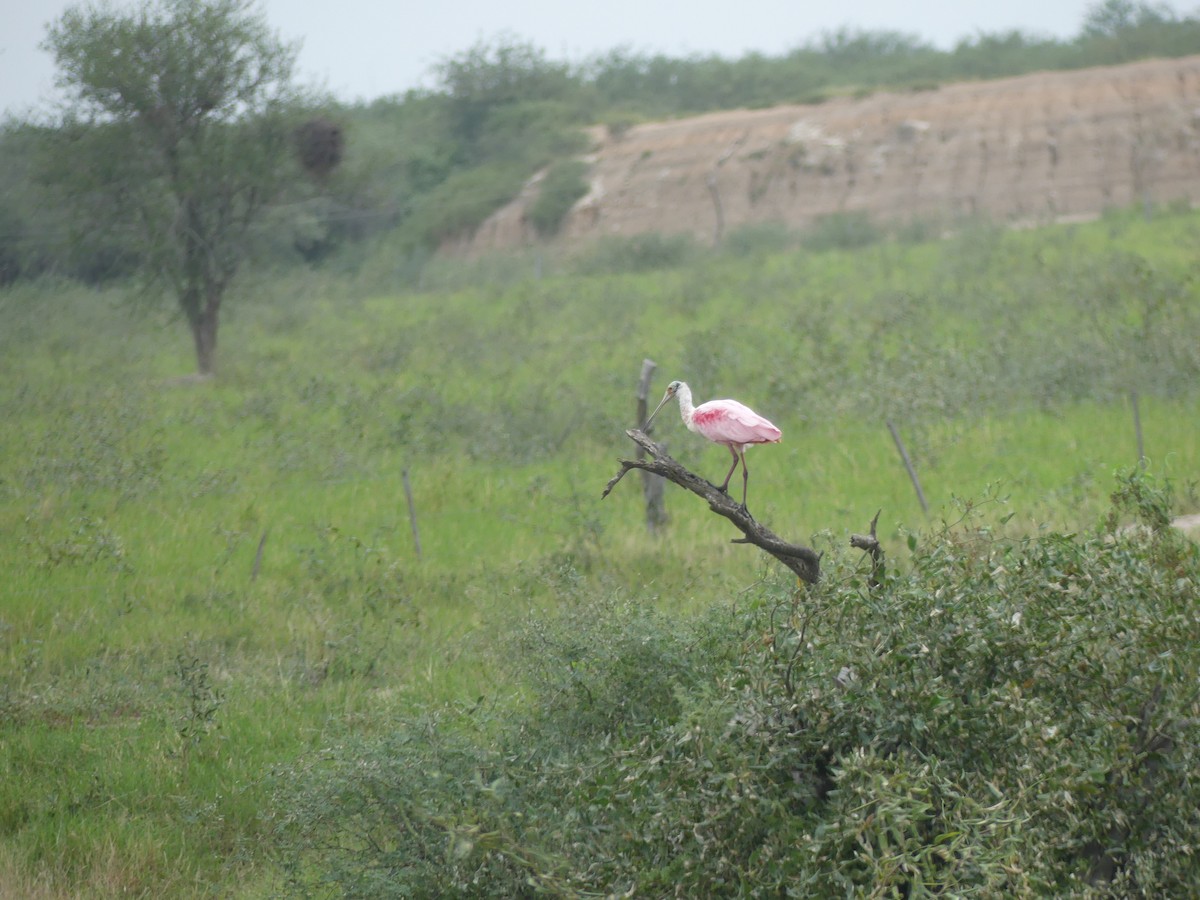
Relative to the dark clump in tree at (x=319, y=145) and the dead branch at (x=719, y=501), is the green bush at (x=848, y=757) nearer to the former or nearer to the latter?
the dead branch at (x=719, y=501)

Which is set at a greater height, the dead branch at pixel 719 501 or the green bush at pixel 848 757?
the dead branch at pixel 719 501

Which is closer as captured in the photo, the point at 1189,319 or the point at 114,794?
the point at 114,794

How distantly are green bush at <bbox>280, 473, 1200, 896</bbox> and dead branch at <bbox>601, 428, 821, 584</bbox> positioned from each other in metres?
0.16

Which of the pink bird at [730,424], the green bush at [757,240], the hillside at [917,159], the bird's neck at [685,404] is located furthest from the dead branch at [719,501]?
the hillside at [917,159]

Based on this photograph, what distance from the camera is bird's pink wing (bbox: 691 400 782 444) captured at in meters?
5.07

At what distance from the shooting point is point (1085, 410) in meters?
14.0

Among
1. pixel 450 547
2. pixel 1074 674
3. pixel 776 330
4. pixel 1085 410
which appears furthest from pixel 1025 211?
pixel 1074 674

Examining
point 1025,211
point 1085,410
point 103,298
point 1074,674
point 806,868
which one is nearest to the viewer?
point 806,868

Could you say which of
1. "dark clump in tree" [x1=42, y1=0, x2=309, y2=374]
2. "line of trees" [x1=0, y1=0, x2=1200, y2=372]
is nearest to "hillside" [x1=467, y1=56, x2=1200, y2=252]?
"line of trees" [x1=0, y1=0, x2=1200, y2=372]

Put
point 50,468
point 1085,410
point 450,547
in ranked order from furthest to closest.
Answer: point 1085,410, point 50,468, point 450,547

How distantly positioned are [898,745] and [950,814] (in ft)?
1.55

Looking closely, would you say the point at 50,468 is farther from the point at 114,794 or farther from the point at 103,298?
the point at 103,298

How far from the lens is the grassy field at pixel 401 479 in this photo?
650 cm

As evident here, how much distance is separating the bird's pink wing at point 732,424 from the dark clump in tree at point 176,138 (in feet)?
55.7
